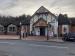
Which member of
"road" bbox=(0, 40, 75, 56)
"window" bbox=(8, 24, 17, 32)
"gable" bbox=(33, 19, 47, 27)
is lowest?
"road" bbox=(0, 40, 75, 56)

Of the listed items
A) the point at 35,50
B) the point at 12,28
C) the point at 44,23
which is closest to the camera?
the point at 35,50

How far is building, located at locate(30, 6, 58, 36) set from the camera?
5772 centimetres

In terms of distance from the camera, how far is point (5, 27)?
227ft

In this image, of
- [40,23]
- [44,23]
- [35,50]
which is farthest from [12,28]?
[35,50]

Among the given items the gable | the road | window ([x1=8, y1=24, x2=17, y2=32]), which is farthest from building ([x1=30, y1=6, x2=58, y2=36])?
the road

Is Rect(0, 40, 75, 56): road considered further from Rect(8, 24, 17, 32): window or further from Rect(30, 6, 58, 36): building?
Rect(8, 24, 17, 32): window

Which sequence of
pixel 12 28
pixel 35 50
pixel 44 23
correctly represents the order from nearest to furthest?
pixel 35 50, pixel 44 23, pixel 12 28

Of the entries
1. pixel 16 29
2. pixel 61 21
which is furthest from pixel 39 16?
pixel 16 29

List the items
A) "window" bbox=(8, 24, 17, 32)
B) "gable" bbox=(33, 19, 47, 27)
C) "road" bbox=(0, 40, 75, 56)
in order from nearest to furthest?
"road" bbox=(0, 40, 75, 56) → "gable" bbox=(33, 19, 47, 27) → "window" bbox=(8, 24, 17, 32)

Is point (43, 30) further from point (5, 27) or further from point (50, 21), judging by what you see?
point (5, 27)

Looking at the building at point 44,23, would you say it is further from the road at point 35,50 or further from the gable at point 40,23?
the road at point 35,50

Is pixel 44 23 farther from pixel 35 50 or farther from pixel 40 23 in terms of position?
pixel 35 50

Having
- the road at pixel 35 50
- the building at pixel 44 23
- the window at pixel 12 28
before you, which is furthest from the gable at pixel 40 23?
the road at pixel 35 50

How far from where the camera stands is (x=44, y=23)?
189 ft
